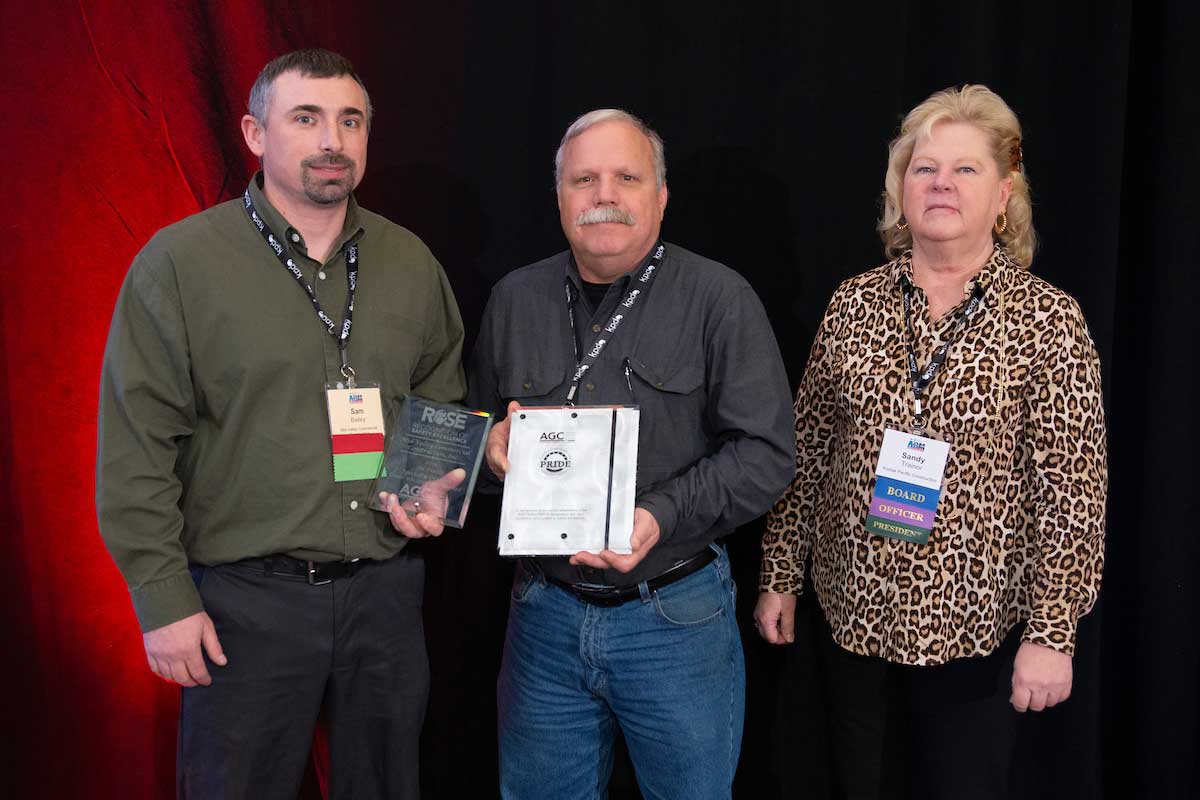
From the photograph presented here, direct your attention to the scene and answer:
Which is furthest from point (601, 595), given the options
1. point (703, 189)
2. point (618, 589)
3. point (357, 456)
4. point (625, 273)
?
point (703, 189)

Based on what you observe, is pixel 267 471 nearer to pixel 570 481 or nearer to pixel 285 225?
pixel 285 225

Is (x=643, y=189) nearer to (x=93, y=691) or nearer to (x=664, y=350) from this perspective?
(x=664, y=350)

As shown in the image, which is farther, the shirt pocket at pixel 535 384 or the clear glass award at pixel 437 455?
the shirt pocket at pixel 535 384

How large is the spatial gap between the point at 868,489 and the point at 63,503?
2220 mm

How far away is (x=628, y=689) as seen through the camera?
2129mm

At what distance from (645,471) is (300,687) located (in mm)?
887

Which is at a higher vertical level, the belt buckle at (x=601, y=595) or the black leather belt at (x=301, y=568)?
the black leather belt at (x=301, y=568)

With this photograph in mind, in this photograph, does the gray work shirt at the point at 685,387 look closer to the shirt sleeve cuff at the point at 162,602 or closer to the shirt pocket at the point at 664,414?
the shirt pocket at the point at 664,414

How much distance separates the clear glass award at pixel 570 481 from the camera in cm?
192

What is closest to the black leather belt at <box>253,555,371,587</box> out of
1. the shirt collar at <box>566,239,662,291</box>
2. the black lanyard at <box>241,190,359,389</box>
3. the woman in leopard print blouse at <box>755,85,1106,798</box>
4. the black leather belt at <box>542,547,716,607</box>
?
the black lanyard at <box>241,190,359,389</box>

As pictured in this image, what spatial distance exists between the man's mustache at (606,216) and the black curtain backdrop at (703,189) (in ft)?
2.32

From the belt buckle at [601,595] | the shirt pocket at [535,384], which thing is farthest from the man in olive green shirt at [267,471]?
the belt buckle at [601,595]

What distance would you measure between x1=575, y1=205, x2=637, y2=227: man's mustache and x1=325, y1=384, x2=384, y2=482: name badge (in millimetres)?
607

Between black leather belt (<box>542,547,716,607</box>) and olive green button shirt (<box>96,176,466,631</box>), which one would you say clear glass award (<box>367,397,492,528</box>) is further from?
black leather belt (<box>542,547,716,607</box>)
